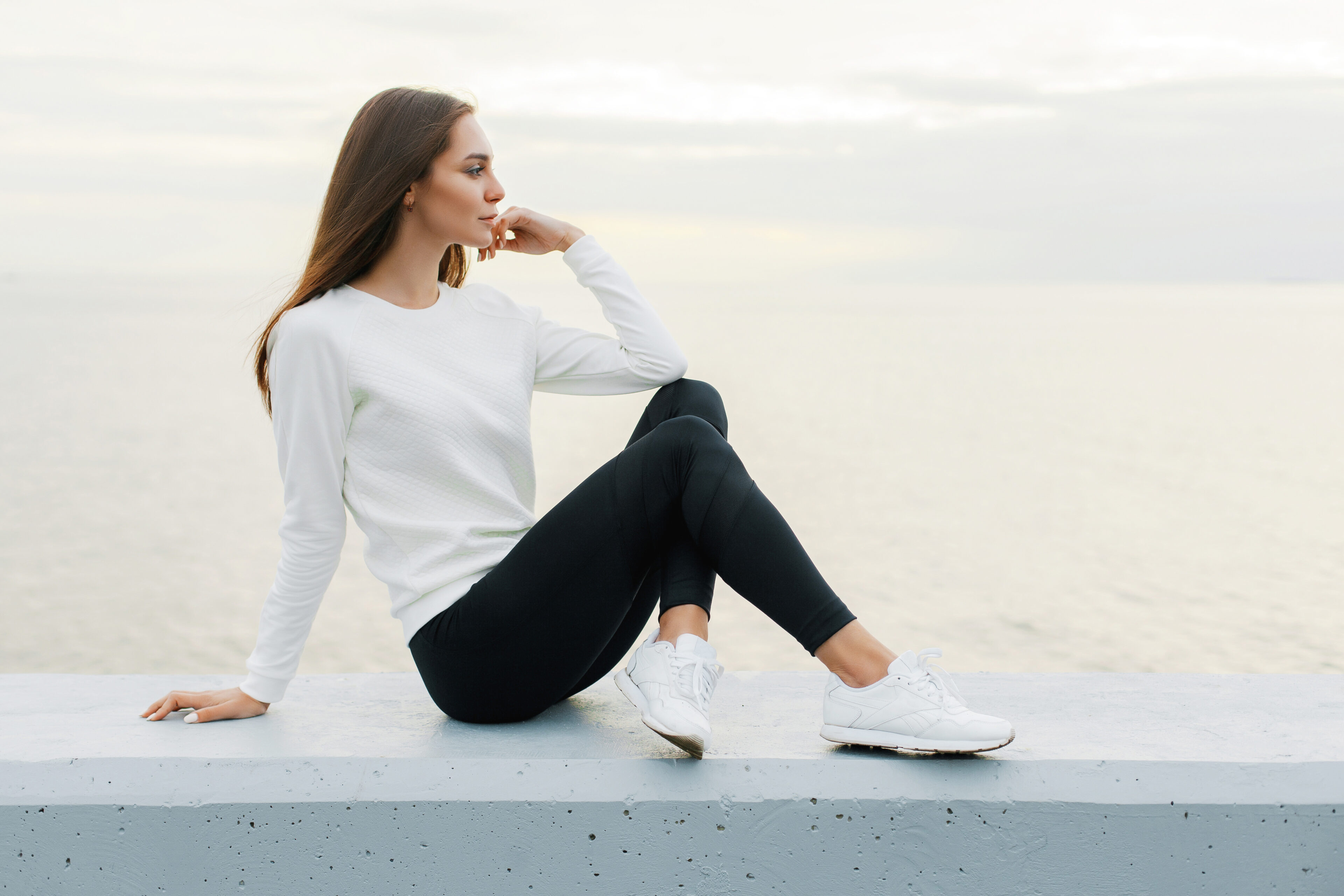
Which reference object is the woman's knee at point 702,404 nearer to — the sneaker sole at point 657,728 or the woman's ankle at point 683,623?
the woman's ankle at point 683,623

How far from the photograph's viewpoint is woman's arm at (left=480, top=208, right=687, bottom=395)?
6.49 ft

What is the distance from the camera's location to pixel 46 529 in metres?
24.9

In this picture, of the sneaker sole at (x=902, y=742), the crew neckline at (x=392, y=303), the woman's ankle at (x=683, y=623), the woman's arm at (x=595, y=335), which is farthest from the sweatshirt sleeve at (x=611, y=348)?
the sneaker sole at (x=902, y=742)

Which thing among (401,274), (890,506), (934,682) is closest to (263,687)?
(401,274)

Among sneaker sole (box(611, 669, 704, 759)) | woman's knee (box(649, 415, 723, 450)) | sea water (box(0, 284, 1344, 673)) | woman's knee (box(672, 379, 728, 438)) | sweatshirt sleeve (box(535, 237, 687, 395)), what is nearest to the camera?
sneaker sole (box(611, 669, 704, 759))

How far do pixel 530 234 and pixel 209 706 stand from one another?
3.35ft

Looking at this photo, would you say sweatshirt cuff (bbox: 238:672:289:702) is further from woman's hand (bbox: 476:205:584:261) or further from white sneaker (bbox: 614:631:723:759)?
woman's hand (bbox: 476:205:584:261)

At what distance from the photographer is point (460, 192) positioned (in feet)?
6.05

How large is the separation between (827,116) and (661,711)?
56701 mm

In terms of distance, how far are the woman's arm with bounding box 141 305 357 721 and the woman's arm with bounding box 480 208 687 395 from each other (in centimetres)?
42

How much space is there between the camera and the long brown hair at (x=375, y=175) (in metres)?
1.81

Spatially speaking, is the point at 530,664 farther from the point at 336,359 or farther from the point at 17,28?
the point at 17,28

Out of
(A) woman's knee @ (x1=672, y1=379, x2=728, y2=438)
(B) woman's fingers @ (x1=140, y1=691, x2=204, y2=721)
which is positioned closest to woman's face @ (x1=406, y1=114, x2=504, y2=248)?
(A) woman's knee @ (x1=672, y1=379, x2=728, y2=438)

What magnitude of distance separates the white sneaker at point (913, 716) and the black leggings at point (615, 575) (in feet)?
0.32
